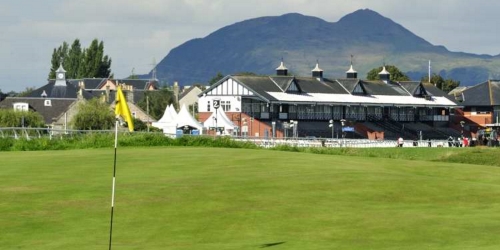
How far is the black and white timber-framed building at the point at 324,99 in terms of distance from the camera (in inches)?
5650

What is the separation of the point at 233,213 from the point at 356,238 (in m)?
4.96

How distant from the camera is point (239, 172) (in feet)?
137

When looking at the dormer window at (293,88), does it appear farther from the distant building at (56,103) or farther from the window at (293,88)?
the distant building at (56,103)

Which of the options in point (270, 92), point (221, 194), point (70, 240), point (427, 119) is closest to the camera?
point (70, 240)

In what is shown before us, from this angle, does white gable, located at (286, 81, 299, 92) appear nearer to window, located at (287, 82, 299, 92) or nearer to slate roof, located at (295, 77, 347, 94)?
window, located at (287, 82, 299, 92)

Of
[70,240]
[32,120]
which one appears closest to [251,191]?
[70,240]

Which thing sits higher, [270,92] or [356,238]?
[270,92]

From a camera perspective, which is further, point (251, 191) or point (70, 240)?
point (251, 191)

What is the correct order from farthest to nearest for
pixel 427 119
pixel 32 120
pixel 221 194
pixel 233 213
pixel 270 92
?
1. pixel 427 119
2. pixel 270 92
3. pixel 32 120
4. pixel 221 194
5. pixel 233 213

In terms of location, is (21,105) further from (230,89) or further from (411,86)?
(411,86)

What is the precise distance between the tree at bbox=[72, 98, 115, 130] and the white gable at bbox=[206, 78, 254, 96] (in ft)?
59.9

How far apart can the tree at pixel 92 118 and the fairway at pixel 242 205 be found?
85.3 meters

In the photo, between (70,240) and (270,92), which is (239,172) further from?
(270,92)

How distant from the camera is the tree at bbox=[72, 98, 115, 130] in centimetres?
13238
